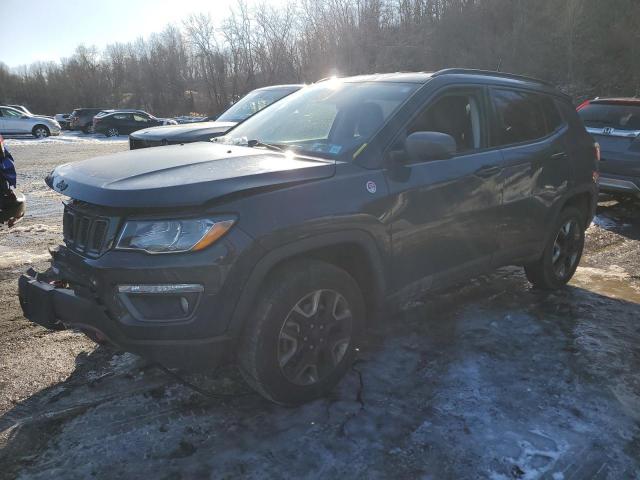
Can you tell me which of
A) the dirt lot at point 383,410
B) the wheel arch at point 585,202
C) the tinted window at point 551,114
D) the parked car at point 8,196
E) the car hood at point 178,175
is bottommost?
the dirt lot at point 383,410

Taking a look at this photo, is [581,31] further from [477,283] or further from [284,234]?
[284,234]

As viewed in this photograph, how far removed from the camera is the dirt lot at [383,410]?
8.07 ft

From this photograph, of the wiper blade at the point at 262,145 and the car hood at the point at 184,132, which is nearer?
the wiper blade at the point at 262,145

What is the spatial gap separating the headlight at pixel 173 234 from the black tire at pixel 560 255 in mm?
3229

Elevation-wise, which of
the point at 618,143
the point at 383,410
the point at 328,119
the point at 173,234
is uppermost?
the point at 328,119

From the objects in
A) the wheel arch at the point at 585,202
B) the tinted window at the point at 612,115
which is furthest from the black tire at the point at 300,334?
the tinted window at the point at 612,115

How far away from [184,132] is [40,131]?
22883mm

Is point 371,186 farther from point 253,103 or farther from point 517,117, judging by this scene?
point 253,103

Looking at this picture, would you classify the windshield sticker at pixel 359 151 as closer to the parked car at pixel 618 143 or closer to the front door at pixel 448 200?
the front door at pixel 448 200

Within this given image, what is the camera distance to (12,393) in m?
3.05

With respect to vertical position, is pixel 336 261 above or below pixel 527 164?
Answer: below

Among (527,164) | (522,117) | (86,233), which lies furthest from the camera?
(522,117)

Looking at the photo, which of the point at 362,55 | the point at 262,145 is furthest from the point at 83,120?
the point at 262,145

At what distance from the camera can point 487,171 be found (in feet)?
12.1
